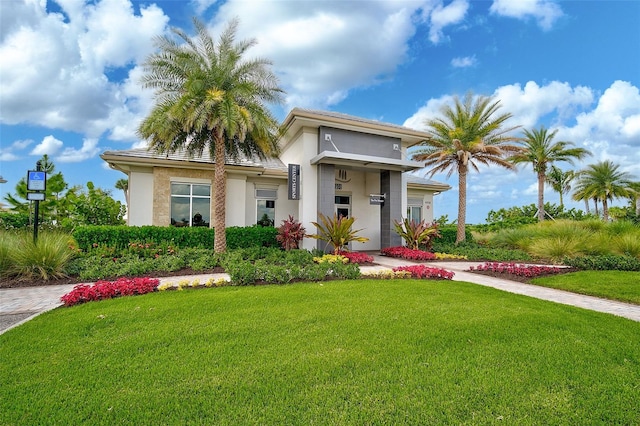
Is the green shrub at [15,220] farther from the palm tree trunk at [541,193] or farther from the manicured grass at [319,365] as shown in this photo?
the palm tree trunk at [541,193]

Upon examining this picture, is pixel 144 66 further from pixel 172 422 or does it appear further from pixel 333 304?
pixel 172 422

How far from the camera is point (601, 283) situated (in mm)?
8539

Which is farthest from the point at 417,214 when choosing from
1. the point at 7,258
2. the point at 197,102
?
the point at 7,258

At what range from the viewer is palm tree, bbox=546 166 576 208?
34156 mm

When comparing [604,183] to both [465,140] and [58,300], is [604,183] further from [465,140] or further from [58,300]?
[58,300]

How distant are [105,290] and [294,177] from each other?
9.14 meters

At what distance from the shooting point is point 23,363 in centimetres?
361

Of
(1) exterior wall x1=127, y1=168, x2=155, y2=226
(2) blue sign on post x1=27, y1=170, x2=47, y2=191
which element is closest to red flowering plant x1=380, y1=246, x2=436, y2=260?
(1) exterior wall x1=127, y1=168, x2=155, y2=226

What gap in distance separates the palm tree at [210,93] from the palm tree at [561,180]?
113ft

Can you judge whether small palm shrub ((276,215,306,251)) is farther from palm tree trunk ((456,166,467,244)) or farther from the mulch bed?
palm tree trunk ((456,166,467,244))

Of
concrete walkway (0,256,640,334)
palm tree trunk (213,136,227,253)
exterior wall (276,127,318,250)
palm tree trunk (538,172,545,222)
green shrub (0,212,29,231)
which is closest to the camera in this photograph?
concrete walkway (0,256,640,334)

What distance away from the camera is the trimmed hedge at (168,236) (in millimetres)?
11516

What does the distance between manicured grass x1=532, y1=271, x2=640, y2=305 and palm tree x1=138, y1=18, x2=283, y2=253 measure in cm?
1080

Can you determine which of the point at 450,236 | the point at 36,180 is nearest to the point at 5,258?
the point at 36,180
